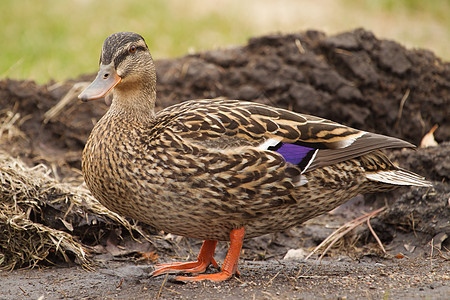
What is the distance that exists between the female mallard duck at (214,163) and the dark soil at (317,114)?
41 centimetres

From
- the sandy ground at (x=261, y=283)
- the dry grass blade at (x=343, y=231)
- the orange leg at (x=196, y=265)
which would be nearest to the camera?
the sandy ground at (x=261, y=283)

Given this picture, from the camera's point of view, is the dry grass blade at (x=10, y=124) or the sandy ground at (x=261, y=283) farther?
the dry grass blade at (x=10, y=124)

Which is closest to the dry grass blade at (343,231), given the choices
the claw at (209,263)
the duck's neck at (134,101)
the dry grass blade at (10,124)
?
the claw at (209,263)

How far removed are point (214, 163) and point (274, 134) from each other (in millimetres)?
448

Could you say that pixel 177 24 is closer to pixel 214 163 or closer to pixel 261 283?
pixel 214 163

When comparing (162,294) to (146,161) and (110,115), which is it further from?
(110,115)

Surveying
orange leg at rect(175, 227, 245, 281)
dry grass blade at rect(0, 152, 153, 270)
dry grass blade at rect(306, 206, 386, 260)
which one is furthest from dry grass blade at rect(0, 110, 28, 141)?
dry grass blade at rect(306, 206, 386, 260)

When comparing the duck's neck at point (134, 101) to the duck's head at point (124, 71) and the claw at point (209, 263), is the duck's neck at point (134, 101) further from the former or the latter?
the claw at point (209, 263)

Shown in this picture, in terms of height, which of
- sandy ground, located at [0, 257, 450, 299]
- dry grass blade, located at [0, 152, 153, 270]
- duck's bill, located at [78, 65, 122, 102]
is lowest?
sandy ground, located at [0, 257, 450, 299]

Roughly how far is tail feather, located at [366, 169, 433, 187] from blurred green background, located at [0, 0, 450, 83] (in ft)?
16.0

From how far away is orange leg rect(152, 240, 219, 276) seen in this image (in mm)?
4129

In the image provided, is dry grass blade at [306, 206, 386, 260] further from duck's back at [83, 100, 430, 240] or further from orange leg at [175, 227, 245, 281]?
orange leg at [175, 227, 245, 281]

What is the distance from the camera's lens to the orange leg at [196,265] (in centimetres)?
Answer: 413

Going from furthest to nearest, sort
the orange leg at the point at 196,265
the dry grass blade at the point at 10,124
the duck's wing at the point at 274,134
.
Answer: the dry grass blade at the point at 10,124 < the orange leg at the point at 196,265 < the duck's wing at the point at 274,134
